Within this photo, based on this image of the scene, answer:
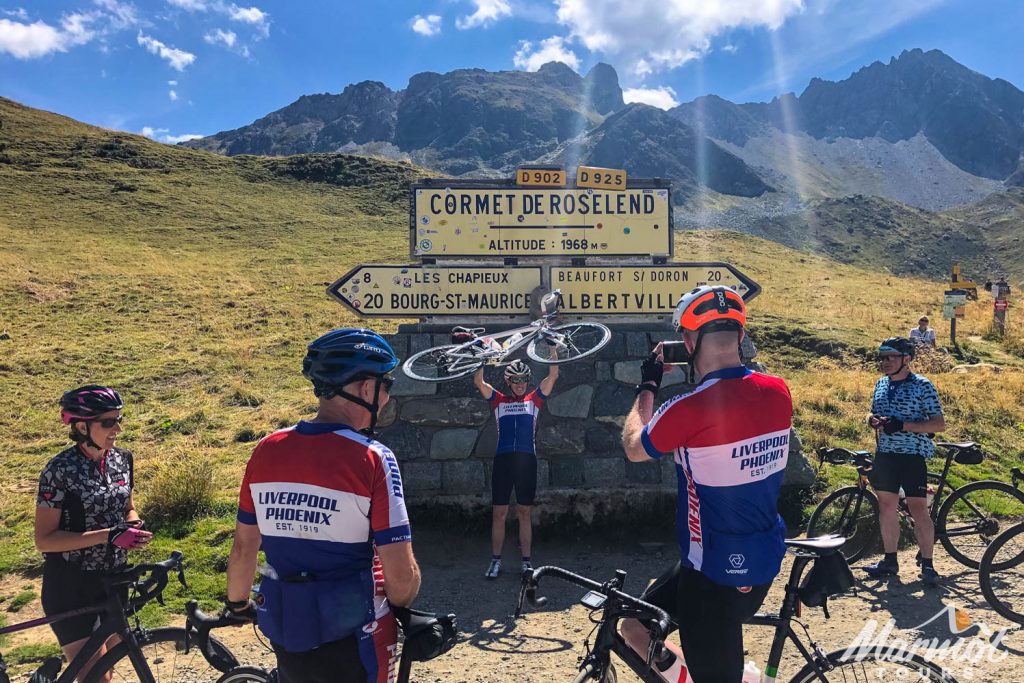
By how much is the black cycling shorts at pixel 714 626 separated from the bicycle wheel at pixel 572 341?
4.62 metres

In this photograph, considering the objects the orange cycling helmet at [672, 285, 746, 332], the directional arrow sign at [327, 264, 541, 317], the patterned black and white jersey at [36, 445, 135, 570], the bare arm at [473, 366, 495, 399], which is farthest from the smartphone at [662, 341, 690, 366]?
the directional arrow sign at [327, 264, 541, 317]

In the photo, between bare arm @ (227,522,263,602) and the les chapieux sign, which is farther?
the les chapieux sign

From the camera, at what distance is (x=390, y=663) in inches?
89.9

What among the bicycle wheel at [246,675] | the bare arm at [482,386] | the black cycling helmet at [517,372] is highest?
the black cycling helmet at [517,372]

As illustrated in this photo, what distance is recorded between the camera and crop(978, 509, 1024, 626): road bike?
185 inches

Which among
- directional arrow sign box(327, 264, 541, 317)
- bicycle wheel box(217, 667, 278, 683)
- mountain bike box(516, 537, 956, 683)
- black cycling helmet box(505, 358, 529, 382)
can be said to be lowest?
bicycle wheel box(217, 667, 278, 683)

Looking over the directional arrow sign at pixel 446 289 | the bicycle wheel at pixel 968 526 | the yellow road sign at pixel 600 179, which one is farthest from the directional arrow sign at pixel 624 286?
the bicycle wheel at pixel 968 526

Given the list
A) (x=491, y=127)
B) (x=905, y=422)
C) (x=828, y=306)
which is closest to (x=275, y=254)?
(x=828, y=306)

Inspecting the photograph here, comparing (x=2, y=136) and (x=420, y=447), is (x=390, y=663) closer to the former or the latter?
(x=420, y=447)

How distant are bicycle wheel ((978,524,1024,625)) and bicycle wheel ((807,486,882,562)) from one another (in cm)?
103

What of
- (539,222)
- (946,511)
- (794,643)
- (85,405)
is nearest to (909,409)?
(946,511)

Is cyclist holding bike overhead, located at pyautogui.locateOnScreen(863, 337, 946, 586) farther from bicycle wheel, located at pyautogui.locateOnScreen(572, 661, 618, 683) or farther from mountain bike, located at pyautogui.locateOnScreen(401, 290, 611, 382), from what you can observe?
bicycle wheel, located at pyautogui.locateOnScreen(572, 661, 618, 683)

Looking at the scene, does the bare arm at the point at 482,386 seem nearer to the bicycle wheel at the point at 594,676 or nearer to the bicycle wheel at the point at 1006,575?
the bicycle wheel at the point at 594,676

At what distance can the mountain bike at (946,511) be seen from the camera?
561cm
